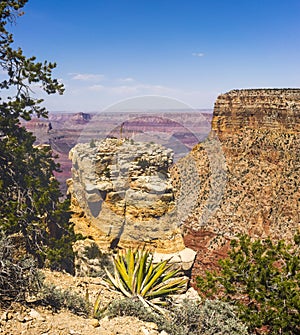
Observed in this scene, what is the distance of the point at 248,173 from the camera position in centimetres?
3272

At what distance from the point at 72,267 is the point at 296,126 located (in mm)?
27963

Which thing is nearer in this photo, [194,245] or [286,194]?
[194,245]

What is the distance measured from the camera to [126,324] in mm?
5102

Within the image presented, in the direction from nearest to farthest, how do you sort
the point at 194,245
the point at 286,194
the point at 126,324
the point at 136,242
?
the point at 126,324, the point at 136,242, the point at 194,245, the point at 286,194

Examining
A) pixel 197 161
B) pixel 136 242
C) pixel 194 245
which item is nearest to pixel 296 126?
pixel 197 161

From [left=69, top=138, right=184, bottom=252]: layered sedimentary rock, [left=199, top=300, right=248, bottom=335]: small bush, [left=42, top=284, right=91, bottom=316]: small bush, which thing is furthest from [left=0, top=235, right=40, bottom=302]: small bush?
[left=69, top=138, right=184, bottom=252]: layered sedimentary rock

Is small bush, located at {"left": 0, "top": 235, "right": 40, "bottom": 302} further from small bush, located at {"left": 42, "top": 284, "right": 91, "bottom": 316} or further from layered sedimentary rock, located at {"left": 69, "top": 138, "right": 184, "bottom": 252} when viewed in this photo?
layered sedimentary rock, located at {"left": 69, "top": 138, "right": 184, "bottom": 252}

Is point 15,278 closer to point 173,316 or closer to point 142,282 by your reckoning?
point 173,316

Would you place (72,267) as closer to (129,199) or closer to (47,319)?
(129,199)

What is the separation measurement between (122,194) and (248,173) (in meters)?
24.4

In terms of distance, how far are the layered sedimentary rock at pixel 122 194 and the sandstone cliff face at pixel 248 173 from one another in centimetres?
1201

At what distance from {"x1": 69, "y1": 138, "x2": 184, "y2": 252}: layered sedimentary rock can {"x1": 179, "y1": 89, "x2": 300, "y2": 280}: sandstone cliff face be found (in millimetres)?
12008

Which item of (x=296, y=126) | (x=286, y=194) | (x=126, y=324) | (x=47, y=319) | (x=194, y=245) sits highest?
(x=296, y=126)

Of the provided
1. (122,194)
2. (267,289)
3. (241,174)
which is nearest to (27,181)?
(122,194)
